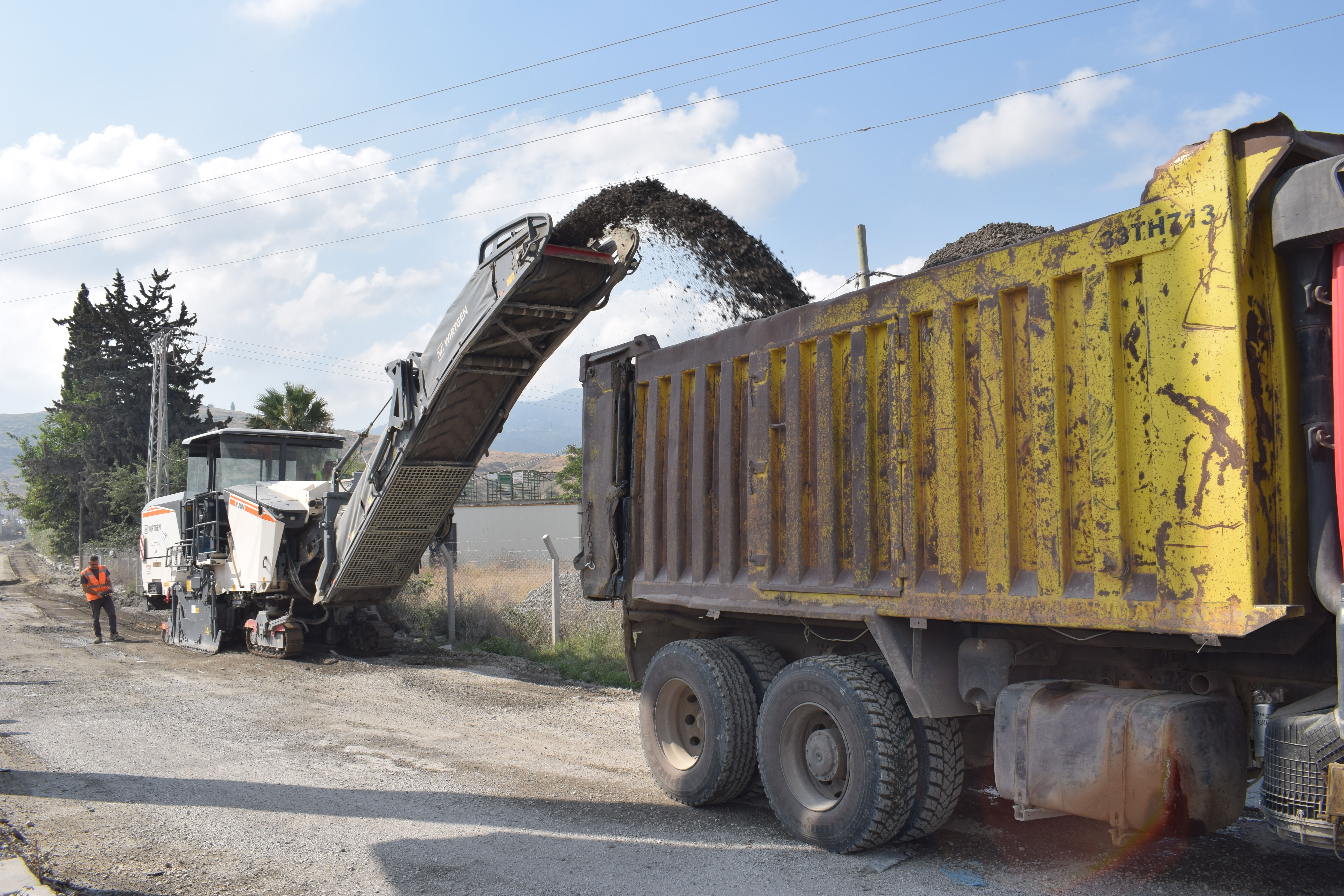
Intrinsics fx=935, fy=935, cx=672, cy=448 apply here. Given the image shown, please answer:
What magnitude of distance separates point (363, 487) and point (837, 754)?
25.5 ft

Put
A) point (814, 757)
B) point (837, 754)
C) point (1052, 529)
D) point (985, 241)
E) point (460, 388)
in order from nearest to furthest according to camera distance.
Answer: point (1052, 529) < point (837, 754) < point (814, 757) < point (985, 241) < point (460, 388)

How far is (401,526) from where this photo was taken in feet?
36.3

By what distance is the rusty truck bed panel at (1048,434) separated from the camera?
3348mm

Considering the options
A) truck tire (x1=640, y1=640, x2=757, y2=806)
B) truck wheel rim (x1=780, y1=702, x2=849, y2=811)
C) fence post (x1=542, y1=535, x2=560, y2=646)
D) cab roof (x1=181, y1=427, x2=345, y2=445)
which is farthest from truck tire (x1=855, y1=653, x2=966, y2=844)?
cab roof (x1=181, y1=427, x2=345, y2=445)

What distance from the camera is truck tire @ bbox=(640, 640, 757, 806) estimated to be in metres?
5.37

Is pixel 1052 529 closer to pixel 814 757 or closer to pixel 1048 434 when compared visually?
pixel 1048 434

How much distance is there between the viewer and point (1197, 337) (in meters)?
3.44

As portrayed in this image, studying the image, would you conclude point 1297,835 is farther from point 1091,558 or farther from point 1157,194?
point 1157,194

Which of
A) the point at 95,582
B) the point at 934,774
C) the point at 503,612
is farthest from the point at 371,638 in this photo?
the point at 934,774

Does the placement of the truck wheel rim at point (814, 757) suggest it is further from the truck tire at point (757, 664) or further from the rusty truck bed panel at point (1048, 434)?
the rusty truck bed panel at point (1048, 434)

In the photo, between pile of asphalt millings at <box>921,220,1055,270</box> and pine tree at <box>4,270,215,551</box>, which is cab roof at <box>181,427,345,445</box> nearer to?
pile of asphalt millings at <box>921,220,1055,270</box>

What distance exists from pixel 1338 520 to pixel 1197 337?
2.55 feet

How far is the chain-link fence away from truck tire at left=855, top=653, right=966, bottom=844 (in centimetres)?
551

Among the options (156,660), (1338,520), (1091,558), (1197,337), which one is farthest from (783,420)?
(156,660)
